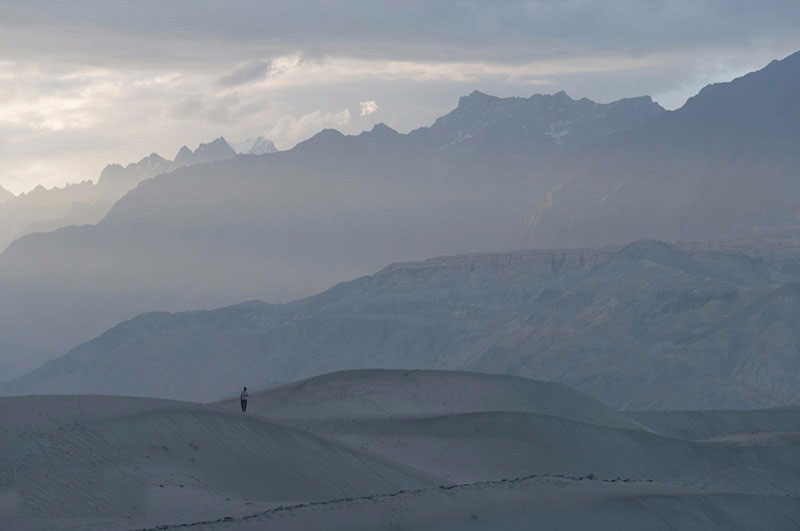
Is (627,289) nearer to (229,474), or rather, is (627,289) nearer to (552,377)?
(552,377)

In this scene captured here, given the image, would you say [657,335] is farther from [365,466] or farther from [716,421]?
[365,466]

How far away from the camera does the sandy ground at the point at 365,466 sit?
126 feet

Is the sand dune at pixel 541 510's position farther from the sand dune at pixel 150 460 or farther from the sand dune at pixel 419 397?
the sand dune at pixel 419 397

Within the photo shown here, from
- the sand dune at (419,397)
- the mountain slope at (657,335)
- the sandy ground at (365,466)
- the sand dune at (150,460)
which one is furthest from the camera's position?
the mountain slope at (657,335)

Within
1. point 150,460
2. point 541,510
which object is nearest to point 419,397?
point 150,460

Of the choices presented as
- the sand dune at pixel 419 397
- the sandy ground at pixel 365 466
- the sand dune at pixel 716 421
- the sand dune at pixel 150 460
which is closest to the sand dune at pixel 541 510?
the sandy ground at pixel 365 466

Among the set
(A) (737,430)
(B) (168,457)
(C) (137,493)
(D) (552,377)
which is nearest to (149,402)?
(B) (168,457)

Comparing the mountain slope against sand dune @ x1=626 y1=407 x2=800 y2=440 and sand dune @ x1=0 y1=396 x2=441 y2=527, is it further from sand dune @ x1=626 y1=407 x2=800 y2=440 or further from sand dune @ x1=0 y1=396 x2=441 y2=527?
sand dune @ x1=0 y1=396 x2=441 y2=527

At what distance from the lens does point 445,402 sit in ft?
246

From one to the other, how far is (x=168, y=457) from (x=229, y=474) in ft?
6.03

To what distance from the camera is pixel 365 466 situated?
167 feet

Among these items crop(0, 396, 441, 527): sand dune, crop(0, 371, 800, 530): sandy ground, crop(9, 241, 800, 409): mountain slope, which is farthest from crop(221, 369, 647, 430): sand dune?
crop(9, 241, 800, 409): mountain slope

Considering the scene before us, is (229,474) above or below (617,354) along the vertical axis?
above

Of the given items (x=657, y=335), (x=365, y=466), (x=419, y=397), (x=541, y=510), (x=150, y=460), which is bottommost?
(x=657, y=335)
